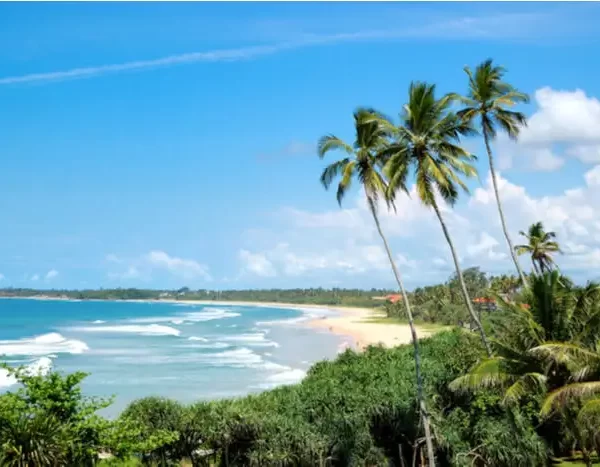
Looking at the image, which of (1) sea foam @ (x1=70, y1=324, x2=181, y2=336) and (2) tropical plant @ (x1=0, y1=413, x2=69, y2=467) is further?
(1) sea foam @ (x1=70, y1=324, x2=181, y2=336)

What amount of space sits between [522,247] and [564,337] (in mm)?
21909

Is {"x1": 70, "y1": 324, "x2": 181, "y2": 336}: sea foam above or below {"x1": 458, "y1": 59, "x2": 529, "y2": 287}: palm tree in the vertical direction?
below

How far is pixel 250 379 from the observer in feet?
155

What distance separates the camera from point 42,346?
7294cm

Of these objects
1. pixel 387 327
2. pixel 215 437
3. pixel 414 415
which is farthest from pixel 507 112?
pixel 387 327

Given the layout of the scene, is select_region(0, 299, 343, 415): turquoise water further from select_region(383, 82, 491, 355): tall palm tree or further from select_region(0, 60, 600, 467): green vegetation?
select_region(383, 82, 491, 355): tall palm tree

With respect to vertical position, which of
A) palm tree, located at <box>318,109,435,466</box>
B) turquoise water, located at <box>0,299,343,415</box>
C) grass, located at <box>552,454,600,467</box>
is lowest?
turquoise water, located at <box>0,299,343,415</box>

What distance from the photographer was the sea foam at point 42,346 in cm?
6625

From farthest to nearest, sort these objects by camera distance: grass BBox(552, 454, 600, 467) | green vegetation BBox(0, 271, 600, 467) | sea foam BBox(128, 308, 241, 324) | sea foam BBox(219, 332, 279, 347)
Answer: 1. sea foam BBox(128, 308, 241, 324)
2. sea foam BBox(219, 332, 279, 347)
3. grass BBox(552, 454, 600, 467)
4. green vegetation BBox(0, 271, 600, 467)

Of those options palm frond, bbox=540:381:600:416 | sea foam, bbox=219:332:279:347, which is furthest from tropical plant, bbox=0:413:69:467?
sea foam, bbox=219:332:279:347

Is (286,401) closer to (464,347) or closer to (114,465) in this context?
(464,347)

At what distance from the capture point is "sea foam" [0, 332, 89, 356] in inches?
2608

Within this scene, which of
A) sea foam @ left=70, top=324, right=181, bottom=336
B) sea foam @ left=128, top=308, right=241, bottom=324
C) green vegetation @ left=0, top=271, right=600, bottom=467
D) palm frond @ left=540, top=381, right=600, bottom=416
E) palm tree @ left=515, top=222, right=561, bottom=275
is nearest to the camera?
green vegetation @ left=0, top=271, right=600, bottom=467

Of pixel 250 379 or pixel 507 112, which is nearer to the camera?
pixel 507 112
